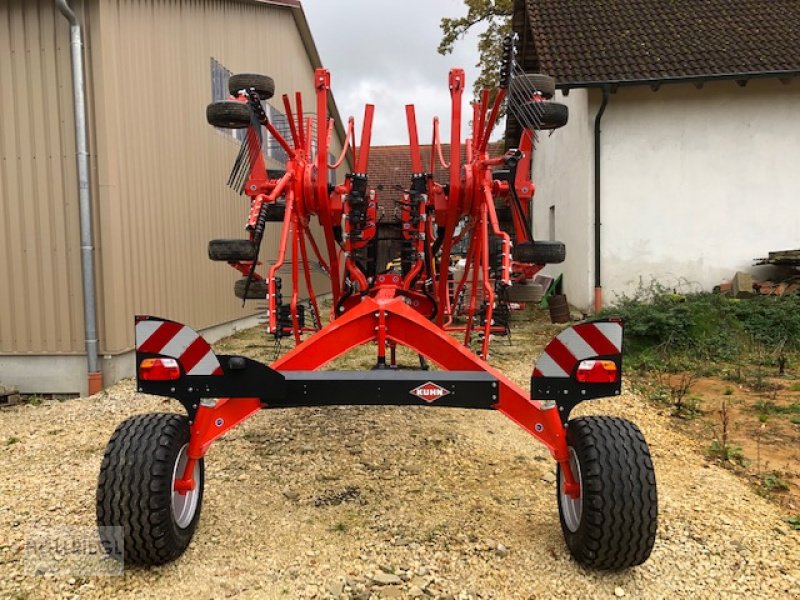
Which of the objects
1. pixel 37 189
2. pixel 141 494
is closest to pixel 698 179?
pixel 37 189

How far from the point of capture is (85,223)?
5.62 metres

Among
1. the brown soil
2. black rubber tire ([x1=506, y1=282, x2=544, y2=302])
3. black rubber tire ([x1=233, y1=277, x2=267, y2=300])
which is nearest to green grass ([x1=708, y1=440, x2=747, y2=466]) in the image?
the brown soil

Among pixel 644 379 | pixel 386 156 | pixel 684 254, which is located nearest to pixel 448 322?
pixel 644 379

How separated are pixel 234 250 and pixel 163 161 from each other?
4.31 meters

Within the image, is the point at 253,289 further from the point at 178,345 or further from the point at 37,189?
the point at 37,189

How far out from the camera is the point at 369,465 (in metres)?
3.73

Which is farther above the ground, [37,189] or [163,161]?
[163,161]

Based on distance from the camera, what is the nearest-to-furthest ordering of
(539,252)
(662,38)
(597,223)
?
(539,252), (597,223), (662,38)

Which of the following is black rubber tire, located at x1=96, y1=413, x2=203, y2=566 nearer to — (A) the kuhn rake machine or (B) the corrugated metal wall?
(A) the kuhn rake machine

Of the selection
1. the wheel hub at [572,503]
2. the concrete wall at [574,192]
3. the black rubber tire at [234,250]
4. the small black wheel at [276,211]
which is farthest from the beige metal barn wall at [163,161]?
the concrete wall at [574,192]

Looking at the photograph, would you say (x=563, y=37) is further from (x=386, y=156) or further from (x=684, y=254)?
(x=386, y=156)

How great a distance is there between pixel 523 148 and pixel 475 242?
71cm

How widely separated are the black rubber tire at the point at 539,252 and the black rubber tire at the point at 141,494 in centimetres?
220

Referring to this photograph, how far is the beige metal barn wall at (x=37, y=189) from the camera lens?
559 centimetres
